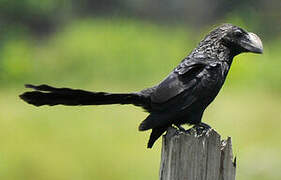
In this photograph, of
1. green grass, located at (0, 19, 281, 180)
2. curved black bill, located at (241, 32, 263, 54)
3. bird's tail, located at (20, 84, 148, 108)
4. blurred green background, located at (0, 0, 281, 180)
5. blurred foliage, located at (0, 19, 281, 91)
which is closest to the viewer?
bird's tail, located at (20, 84, 148, 108)

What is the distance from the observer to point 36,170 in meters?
6.93

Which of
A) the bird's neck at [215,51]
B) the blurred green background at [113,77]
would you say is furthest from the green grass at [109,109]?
the bird's neck at [215,51]

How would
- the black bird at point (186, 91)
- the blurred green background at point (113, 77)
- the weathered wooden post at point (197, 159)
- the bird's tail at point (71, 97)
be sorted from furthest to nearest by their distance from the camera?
the blurred green background at point (113, 77) < the black bird at point (186, 91) < the bird's tail at point (71, 97) < the weathered wooden post at point (197, 159)

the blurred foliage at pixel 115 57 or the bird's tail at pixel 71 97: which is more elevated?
the blurred foliage at pixel 115 57

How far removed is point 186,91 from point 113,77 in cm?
795

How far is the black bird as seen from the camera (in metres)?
3.34

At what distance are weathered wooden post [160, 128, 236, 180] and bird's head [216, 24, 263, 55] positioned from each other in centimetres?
82

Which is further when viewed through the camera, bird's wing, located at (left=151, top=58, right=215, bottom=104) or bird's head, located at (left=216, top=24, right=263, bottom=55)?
bird's head, located at (left=216, top=24, right=263, bottom=55)

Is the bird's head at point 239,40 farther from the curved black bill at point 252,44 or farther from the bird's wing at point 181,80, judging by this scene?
the bird's wing at point 181,80

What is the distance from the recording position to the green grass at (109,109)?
7184 millimetres

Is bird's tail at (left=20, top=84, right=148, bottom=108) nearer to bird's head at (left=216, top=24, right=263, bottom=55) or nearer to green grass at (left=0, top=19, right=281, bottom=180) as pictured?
bird's head at (left=216, top=24, right=263, bottom=55)

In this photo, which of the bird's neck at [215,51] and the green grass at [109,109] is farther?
the green grass at [109,109]

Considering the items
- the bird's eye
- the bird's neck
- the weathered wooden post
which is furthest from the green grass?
the weathered wooden post

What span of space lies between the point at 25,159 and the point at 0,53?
6561 mm
